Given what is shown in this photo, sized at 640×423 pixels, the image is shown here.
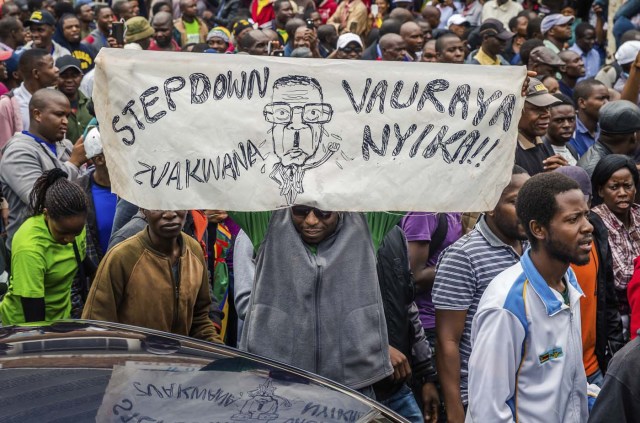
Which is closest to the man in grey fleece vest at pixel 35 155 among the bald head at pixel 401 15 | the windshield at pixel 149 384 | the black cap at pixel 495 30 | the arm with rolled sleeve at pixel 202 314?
the arm with rolled sleeve at pixel 202 314

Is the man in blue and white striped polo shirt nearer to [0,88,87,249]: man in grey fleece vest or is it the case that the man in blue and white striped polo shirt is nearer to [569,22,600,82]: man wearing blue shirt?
[0,88,87,249]: man in grey fleece vest

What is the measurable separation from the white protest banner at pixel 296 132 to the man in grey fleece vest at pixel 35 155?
2780mm

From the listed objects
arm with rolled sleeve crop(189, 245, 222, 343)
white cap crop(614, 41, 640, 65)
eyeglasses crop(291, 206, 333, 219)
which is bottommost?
white cap crop(614, 41, 640, 65)

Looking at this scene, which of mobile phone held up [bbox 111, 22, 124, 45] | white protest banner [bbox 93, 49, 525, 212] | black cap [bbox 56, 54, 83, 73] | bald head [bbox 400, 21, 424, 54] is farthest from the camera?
bald head [bbox 400, 21, 424, 54]

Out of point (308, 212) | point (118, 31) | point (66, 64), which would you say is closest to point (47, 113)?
point (118, 31)

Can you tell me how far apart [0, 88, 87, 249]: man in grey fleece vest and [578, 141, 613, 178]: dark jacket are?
347cm

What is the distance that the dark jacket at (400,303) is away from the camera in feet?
17.7

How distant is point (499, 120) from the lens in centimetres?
465

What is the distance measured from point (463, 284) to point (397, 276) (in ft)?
1.89

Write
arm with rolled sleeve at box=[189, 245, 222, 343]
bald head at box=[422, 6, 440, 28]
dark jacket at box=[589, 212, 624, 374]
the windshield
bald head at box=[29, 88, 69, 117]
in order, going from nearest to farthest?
the windshield, arm with rolled sleeve at box=[189, 245, 222, 343], dark jacket at box=[589, 212, 624, 374], bald head at box=[29, 88, 69, 117], bald head at box=[422, 6, 440, 28]

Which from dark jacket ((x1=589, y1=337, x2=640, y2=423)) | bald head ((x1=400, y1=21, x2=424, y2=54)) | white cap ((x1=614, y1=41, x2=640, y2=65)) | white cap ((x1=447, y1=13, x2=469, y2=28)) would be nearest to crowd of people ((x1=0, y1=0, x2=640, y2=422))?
dark jacket ((x1=589, y1=337, x2=640, y2=423))

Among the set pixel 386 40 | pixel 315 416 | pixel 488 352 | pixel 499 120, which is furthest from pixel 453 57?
pixel 315 416

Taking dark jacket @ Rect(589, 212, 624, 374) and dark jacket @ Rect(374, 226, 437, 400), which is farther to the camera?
dark jacket @ Rect(589, 212, 624, 374)

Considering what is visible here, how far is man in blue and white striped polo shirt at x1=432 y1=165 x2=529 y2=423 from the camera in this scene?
4.89 meters
